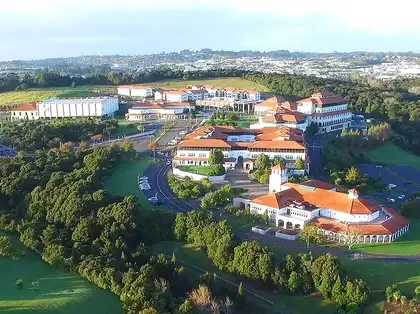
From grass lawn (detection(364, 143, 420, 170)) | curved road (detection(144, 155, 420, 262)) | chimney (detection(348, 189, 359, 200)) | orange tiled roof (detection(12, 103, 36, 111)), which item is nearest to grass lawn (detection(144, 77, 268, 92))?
orange tiled roof (detection(12, 103, 36, 111))

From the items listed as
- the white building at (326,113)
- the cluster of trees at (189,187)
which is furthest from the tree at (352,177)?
the white building at (326,113)

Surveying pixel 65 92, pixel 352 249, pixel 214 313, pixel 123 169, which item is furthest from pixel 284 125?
pixel 65 92

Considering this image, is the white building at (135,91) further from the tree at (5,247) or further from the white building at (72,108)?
the tree at (5,247)

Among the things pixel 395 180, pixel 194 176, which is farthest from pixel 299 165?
pixel 395 180

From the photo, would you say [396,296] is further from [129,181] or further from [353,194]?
[129,181]

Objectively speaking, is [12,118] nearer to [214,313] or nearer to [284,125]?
[284,125]

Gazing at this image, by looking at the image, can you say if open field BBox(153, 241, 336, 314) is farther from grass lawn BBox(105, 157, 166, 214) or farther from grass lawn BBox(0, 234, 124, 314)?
grass lawn BBox(0, 234, 124, 314)

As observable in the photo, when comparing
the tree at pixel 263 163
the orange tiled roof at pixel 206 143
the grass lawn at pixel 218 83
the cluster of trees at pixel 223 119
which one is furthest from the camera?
the grass lawn at pixel 218 83
